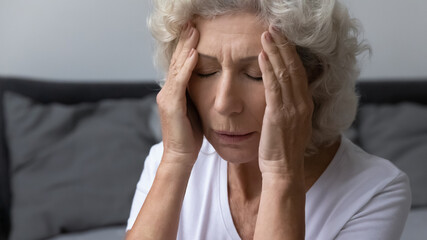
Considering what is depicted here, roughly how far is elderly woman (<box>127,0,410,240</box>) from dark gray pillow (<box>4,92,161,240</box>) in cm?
104

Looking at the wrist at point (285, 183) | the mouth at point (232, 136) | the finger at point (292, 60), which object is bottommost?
the wrist at point (285, 183)

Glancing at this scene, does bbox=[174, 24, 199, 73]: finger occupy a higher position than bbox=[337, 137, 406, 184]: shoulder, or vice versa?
bbox=[174, 24, 199, 73]: finger

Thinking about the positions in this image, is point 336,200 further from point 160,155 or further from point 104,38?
point 104,38

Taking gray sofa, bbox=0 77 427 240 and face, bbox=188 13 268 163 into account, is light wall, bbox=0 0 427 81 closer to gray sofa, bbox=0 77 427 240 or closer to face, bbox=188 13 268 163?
gray sofa, bbox=0 77 427 240

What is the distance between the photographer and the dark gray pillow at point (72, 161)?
2.44 meters

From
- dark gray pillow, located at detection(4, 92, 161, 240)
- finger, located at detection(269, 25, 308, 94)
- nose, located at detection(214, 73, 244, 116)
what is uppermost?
finger, located at detection(269, 25, 308, 94)

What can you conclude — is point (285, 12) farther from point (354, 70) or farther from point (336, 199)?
point (336, 199)

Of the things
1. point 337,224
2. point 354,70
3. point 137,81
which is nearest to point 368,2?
point 137,81

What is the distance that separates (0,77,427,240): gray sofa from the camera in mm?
2439

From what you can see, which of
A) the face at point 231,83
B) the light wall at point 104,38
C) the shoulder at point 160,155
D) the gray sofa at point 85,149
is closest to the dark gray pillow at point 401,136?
the gray sofa at point 85,149

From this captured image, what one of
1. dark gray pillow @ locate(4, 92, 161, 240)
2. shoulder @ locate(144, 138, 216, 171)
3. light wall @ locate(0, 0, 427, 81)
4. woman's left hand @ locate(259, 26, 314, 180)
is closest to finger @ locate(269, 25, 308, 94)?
woman's left hand @ locate(259, 26, 314, 180)

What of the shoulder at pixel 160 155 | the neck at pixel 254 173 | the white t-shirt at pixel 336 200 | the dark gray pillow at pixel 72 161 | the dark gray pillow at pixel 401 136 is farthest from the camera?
the dark gray pillow at pixel 401 136

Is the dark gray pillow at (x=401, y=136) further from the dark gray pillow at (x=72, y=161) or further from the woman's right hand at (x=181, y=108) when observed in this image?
the woman's right hand at (x=181, y=108)

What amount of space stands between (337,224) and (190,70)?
0.48m
